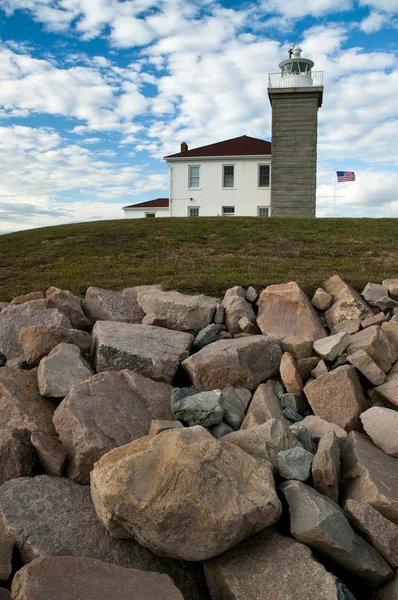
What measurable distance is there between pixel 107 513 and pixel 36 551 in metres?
0.65

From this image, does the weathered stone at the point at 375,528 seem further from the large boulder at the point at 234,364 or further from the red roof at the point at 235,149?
the red roof at the point at 235,149

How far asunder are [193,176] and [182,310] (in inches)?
1068

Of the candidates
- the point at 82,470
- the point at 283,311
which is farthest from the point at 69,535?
the point at 283,311

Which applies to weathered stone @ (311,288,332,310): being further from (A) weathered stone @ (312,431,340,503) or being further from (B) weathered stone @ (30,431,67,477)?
(B) weathered stone @ (30,431,67,477)

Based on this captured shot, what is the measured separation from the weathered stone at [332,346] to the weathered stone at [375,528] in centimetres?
299

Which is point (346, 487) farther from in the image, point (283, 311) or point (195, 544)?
point (283, 311)

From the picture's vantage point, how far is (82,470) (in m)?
5.39

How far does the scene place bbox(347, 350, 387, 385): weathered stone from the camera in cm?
700

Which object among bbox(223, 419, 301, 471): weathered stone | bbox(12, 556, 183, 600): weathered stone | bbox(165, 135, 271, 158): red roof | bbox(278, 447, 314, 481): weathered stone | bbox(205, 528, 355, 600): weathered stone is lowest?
bbox(205, 528, 355, 600): weathered stone

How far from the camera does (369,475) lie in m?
5.07

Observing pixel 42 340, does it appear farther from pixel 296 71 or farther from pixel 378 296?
pixel 296 71

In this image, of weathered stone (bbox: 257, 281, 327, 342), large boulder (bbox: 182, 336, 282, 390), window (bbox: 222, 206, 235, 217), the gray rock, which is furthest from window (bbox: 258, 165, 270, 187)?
the gray rock

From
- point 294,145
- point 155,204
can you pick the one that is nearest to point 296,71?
point 294,145

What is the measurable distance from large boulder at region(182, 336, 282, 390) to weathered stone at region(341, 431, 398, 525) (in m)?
1.71
